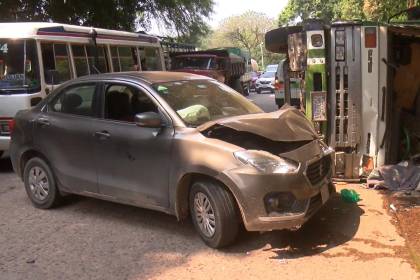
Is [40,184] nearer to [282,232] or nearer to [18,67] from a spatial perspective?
[282,232]

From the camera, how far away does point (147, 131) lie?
5445mm

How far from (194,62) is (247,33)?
2348 inches

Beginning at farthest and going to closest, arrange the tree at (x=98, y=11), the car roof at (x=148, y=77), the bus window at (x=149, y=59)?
1. the tree at (x=98, y=11)
2. the bus window at (x=149, y=59)
3. the car roof at (x=148, y=77)

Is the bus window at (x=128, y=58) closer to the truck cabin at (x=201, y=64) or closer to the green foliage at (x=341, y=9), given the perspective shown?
the green foliage at (x=341, y=9)

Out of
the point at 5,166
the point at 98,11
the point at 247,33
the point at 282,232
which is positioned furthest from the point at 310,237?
the point at 247,33

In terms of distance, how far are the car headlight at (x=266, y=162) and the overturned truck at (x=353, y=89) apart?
2.64 m

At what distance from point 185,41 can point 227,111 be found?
2361 cm

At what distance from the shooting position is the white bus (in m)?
8.89

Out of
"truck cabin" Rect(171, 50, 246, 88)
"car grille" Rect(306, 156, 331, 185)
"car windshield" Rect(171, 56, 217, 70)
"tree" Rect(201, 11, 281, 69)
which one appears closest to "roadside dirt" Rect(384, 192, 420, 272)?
"car grille" Rect(306, 156, 331, 185)

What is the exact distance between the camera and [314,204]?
5023 millimetres

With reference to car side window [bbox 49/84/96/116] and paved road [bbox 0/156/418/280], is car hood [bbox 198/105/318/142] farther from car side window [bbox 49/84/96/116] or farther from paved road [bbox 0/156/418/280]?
car side window [bbox 49/84/96/116]

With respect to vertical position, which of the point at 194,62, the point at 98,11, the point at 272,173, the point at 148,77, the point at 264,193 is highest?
the point at 98,11

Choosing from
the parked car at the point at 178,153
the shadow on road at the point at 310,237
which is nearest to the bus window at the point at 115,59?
the parked car at the point at 178,153

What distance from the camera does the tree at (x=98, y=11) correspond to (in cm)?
1936
